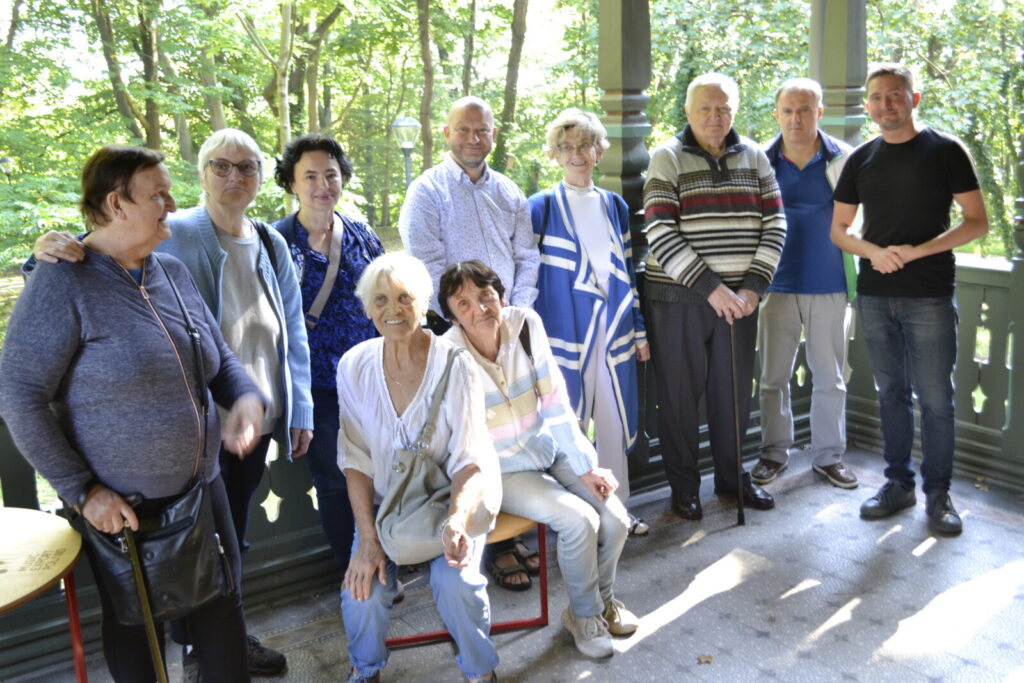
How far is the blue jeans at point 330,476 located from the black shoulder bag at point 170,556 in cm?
78

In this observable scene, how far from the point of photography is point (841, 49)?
4188 mm

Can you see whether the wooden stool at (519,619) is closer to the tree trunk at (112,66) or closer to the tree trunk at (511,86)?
the tree trunk at (112,66)

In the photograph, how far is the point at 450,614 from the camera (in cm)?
228

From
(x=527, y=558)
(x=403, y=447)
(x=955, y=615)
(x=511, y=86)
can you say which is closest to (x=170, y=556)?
(x=403, y=447)

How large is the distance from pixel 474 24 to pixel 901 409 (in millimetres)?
10027

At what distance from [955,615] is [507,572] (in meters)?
1.41

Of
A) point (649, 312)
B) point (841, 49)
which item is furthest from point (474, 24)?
point (649, 312)

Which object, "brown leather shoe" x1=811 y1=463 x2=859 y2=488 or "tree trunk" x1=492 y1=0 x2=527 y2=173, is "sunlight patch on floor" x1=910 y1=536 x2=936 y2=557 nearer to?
"brown leather shoe" x1=811 y1=463 x2=859 y2=488

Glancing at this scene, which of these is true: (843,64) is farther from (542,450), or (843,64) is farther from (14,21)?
(14,21)

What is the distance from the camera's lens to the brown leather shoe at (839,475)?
3801 mm

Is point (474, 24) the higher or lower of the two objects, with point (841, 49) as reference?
higher

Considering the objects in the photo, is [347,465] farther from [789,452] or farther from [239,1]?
[239,1]

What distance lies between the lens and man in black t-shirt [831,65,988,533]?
3.15 metres

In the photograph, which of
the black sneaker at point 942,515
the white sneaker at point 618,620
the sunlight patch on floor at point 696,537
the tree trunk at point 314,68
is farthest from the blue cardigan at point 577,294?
the tree trunk at point 314,68
